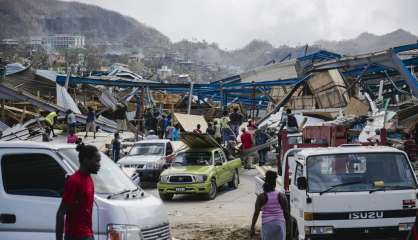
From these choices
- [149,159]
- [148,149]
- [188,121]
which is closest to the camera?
[149,159]

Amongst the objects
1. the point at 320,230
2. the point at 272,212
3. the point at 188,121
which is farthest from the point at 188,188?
the point at 188,121

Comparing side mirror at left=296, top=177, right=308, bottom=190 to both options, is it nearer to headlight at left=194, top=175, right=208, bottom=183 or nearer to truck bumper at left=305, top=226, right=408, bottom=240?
truck bumper at left=305, top=226, right=408, bottom=240

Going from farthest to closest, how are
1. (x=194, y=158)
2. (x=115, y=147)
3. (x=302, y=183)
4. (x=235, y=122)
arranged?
(x=235, y=122)
(x=115, y=147)
(x=194, y=158)
(x=302, y=183)

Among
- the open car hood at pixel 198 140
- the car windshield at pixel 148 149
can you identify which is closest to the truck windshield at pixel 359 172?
the open car hood at pixel 198 140

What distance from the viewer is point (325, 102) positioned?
34562 mm

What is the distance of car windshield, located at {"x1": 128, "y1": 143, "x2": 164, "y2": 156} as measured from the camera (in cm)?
2423

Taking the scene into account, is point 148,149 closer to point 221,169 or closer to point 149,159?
point 149,159

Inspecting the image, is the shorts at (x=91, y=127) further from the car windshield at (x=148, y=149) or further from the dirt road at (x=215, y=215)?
the dirt road at (x=215, y=215)

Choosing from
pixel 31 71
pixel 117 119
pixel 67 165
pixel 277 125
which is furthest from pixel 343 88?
pixel 67 165

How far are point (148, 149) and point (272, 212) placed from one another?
51.3 feet

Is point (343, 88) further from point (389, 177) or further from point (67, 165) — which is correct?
point (67, 165)

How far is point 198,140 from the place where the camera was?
2127 cm

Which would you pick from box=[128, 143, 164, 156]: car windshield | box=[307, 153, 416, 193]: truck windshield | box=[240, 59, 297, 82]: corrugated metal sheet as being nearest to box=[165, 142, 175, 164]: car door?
box=[128, 143, 164, 156]: car windshield

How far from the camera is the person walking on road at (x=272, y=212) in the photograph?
8.98 metres
